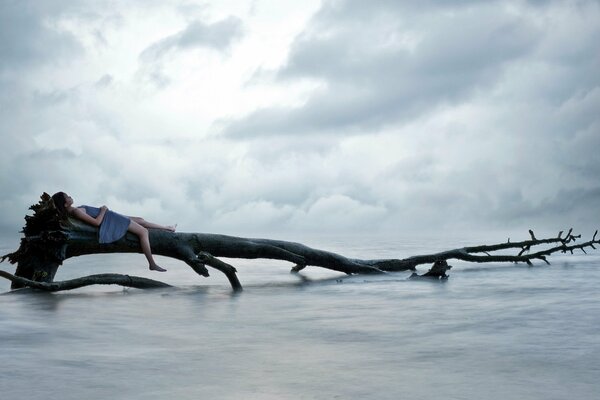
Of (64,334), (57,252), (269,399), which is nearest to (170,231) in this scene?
(57,252)

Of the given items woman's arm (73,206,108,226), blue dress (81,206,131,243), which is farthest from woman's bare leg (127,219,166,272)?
woman's arm (73,206,108,226)

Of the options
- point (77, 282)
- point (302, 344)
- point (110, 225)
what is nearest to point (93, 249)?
point (110, 225)

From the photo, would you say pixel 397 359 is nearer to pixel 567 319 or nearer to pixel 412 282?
pixel 567 319

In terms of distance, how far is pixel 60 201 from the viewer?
14164 millimetres

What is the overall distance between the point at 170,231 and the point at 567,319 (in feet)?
29.1

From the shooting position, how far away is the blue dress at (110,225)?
575 inches

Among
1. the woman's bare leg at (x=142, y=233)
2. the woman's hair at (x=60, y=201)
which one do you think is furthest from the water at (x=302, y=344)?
the woman's hair at (x=60, y=201)

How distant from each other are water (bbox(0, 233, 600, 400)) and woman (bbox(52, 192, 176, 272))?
3.89ft

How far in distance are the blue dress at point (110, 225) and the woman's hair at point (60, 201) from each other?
1.77 ft

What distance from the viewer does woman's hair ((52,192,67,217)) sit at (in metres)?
14.1

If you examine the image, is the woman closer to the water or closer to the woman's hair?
the woman's hair

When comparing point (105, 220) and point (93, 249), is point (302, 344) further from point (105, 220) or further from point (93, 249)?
point (93, 249)

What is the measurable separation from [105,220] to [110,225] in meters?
0.15

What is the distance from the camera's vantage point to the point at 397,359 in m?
6.72
